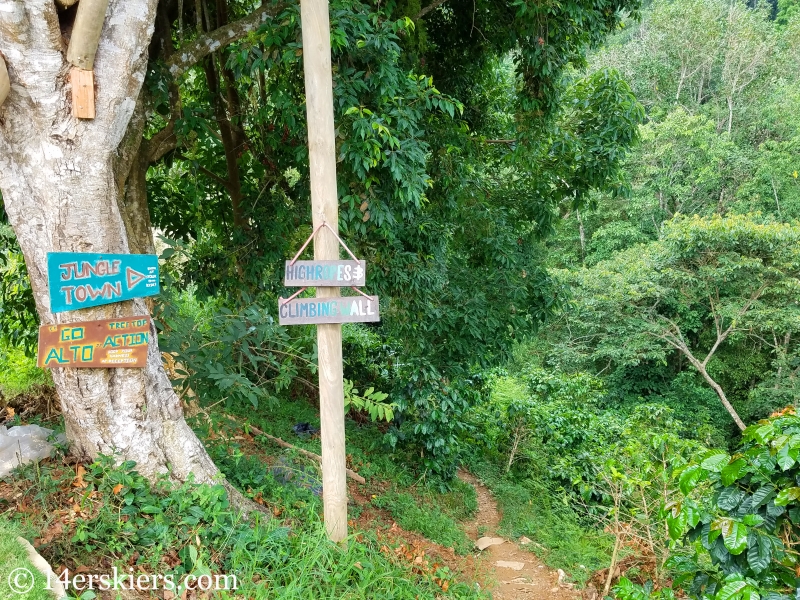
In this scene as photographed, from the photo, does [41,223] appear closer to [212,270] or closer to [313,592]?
[313,592]

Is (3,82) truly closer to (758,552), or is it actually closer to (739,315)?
(758,552)

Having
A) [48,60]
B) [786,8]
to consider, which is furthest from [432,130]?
[786,8]

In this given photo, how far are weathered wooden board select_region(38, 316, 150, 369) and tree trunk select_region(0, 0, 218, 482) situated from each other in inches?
3.4

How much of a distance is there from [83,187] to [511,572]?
4.29m

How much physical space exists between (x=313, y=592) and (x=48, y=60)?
2633 mm

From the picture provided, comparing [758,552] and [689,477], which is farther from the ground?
[689,477]

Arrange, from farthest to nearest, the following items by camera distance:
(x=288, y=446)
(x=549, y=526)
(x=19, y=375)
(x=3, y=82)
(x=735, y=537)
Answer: (x=549, y=526) < (x=288, y=446) < (x=19, y=375) < (x=3, y=82) < (x=735, y=537)

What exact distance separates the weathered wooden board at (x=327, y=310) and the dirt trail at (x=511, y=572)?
2.50 meters

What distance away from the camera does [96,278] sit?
99.5 inches

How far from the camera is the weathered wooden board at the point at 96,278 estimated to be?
7.86 feet

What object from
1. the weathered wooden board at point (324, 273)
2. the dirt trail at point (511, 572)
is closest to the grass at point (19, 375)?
the weathered wooden board at point (324, 273)

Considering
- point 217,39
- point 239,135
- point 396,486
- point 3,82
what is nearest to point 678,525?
point 3,82

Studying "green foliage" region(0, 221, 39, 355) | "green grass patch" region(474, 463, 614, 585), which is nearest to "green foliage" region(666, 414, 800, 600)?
"green grass patch" region(474, 463, 614, 585)

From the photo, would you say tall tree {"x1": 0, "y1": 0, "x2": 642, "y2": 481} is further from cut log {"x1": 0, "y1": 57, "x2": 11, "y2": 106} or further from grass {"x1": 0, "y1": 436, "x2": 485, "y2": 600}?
grass {"x1": 0, "y1": 436, "x2": 485, "y2": 600}
